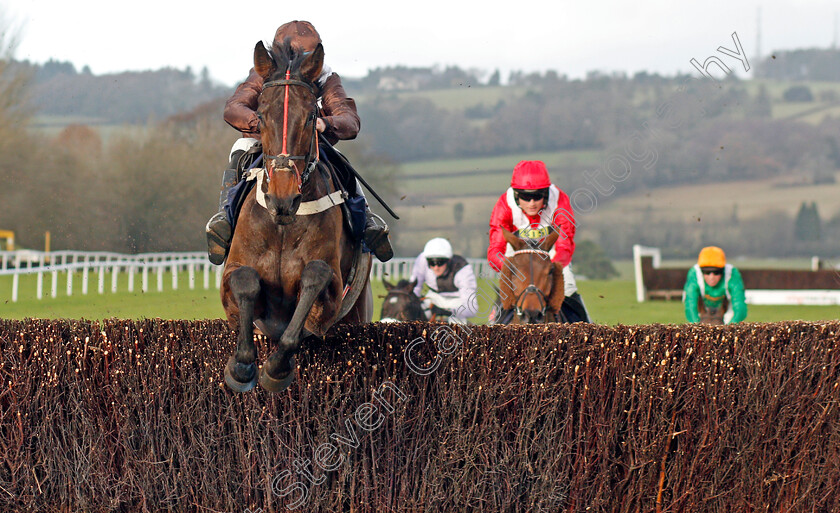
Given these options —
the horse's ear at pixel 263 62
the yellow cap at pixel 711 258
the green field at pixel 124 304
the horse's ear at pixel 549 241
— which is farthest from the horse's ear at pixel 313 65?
the yellow cap at pixel 711 258

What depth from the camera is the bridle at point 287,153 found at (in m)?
3.38

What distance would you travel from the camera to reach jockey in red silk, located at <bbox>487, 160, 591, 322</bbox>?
523cm

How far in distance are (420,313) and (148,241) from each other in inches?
124

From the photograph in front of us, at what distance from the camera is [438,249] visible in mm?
7992

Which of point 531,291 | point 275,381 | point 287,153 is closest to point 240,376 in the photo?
point 275,381

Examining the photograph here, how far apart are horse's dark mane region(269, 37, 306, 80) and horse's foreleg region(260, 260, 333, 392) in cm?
81

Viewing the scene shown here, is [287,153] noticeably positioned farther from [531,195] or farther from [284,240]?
[531,195]

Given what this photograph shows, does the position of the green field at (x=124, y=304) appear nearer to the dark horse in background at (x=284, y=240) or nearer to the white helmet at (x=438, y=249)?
the white helmet at (x=438, y=249)

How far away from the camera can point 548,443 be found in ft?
13.2

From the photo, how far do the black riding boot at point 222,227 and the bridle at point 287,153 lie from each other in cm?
56

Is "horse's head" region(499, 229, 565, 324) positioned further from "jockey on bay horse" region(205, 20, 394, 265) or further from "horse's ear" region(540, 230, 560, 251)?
"jockey on bay horse" region(205, 20, 394, 265)

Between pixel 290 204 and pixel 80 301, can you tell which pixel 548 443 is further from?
pixel 80 301

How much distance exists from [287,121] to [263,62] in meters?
0.34

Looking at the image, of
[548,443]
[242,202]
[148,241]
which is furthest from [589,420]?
[148,241]
